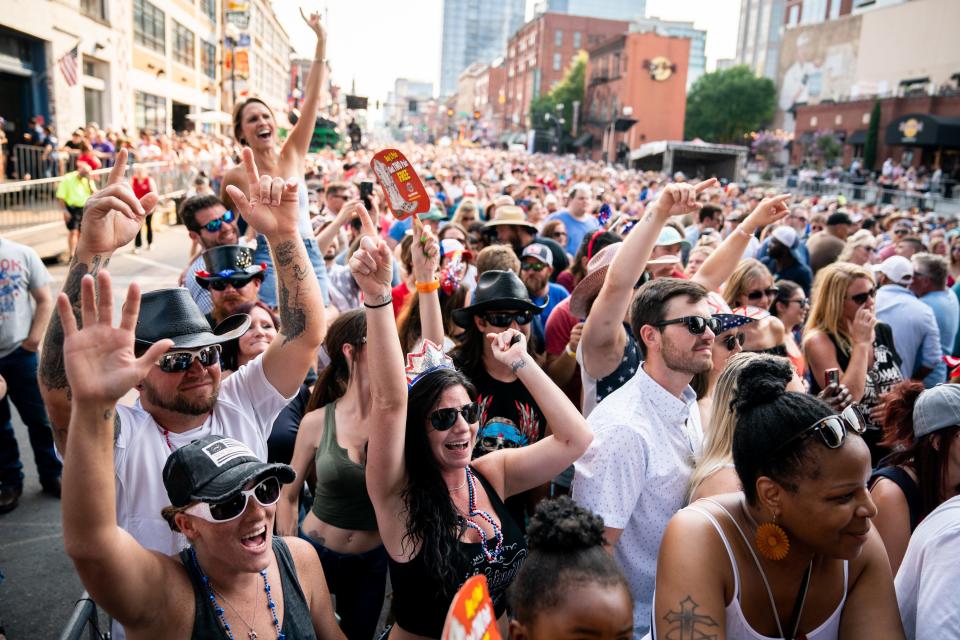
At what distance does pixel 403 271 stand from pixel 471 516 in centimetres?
396

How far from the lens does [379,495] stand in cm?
254

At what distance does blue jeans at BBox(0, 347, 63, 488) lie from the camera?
16.1ft

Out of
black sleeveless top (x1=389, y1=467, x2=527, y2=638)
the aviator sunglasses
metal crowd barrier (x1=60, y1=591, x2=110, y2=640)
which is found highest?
the aviator sunglasses

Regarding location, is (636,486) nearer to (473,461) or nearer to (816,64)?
(473,461)

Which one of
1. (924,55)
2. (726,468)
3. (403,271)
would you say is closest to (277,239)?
(726,468)

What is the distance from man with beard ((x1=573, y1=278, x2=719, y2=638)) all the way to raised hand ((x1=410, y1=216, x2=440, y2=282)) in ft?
3.60

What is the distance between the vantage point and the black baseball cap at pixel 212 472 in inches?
77.8

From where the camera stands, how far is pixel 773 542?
203cm

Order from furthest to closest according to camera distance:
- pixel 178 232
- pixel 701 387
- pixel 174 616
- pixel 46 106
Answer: pixel 46 106 < pixel 178 232 < pixel 701 387 < pixel 174 616

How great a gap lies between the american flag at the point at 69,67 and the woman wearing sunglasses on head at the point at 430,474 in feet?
77.7

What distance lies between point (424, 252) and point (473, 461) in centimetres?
114

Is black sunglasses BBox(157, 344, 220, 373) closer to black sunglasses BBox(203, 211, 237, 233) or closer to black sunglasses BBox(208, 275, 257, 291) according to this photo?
black sunglasses BBox(208, 275, 257, 291)

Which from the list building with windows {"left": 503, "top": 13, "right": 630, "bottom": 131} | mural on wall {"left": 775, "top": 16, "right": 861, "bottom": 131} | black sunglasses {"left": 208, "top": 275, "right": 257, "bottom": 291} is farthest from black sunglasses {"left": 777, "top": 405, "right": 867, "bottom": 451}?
building with windows {"left": 503, "top": 13, "right": 630, "bottom": 131}

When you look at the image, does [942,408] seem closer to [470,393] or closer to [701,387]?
[701,387]
